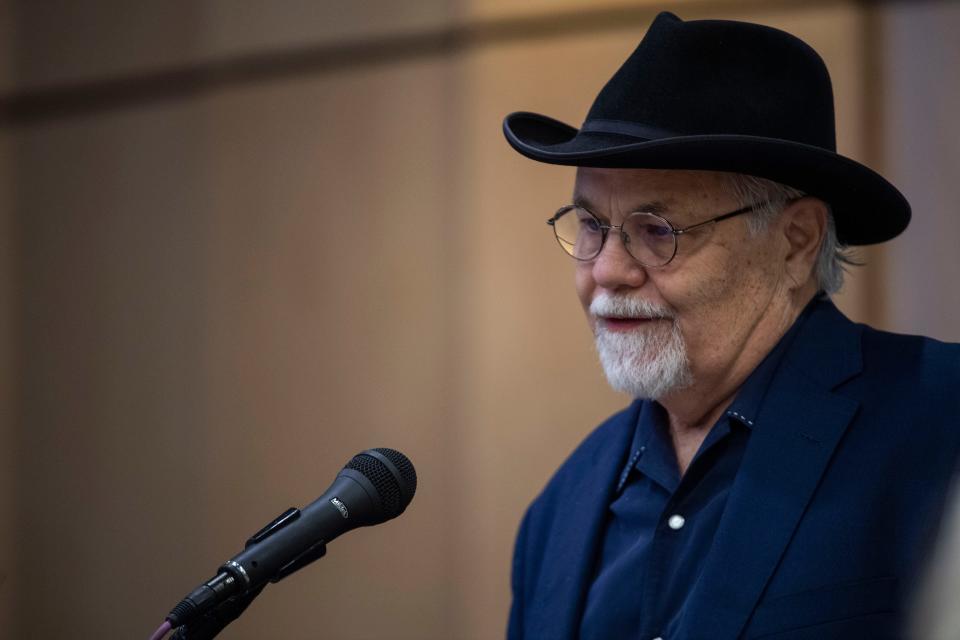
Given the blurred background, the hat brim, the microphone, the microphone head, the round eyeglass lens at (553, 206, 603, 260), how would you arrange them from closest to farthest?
the microphone, the microphone head, the hat brim, the round eyeglass lens at (553, 206, 603, 260), the blurred background

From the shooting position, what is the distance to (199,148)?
14.3 ft

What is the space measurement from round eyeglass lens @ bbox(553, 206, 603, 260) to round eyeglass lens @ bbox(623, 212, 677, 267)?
68mm

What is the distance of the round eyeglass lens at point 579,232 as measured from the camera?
2.04m

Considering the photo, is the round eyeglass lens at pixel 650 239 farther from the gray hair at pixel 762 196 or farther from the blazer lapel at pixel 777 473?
the blazer lapel at pixel 777 473

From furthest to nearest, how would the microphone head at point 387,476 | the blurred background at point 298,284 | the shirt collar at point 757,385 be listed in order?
1. the blurred background at point 298,284
2. the shirt collar at point 757,385
3. the microphone head at point 387,476

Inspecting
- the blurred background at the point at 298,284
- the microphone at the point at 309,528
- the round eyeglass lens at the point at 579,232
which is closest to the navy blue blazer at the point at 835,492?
the round eyeglass lens at the point at 579,232

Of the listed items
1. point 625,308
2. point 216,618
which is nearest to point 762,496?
point 625,308

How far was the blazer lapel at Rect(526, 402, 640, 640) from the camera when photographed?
6.88ft

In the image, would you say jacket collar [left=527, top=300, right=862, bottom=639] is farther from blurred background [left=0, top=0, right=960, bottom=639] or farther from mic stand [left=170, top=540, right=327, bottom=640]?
blurred background [left=0, top=0, right=960, bottom=639]

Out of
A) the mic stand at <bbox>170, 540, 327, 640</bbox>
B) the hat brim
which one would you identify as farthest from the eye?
the mic stand at <bbox>170, 540, 327, 640</bbox>

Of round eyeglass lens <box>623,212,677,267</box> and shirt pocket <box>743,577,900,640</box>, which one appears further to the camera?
round eyeglass lens <box>623,212,677,267</box>

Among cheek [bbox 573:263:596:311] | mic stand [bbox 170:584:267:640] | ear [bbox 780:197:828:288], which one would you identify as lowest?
mic stand [bbox 170:584:267:640]

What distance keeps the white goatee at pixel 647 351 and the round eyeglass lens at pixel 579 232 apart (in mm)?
95

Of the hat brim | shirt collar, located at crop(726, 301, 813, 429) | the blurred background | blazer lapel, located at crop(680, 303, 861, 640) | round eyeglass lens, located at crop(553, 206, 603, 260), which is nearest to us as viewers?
blazer lapel, located at crop(680, 303, 861, 640)
